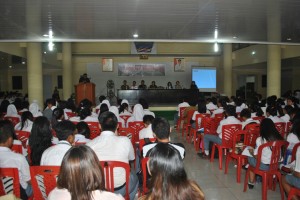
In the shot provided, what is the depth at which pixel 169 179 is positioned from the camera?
1.54 metres

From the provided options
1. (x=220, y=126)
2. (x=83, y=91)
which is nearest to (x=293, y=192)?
(x=220, y=126)

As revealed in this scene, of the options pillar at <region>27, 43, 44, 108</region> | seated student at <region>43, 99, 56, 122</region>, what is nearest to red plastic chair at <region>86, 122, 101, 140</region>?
seated student at <region>43, 99, 56, 122</region>

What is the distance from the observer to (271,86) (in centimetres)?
1053

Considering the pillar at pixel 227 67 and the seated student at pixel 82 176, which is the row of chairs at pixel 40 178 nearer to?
the seated student at pixel 82 176

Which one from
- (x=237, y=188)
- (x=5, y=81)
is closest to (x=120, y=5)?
(x=237, y=188)

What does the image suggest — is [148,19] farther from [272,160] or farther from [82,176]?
[82,176]

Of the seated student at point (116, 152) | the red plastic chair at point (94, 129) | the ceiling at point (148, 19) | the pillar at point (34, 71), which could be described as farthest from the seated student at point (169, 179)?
the pillar at point (34, 71)

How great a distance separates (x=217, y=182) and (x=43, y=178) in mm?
2763

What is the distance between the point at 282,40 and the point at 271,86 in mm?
2626

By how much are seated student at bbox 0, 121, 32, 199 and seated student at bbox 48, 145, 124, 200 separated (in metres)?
1.29

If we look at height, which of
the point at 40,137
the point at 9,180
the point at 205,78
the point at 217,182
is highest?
the point at 205,78

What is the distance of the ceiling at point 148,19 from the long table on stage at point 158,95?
6326 millimetres

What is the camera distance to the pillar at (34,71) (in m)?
9.88

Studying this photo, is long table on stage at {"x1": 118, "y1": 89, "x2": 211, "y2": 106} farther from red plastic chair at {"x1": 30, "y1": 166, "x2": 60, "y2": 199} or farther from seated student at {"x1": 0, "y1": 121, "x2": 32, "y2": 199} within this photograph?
red plastic chair at {"x1": 30, "y1": 166, "x2": 60, "y2": 199}
